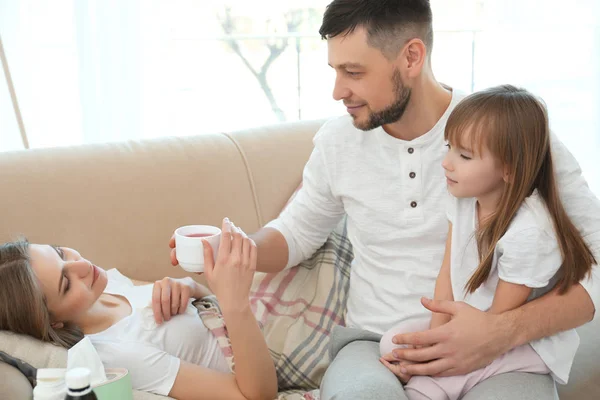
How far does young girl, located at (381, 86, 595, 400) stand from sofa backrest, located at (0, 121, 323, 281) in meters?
→ 0.77

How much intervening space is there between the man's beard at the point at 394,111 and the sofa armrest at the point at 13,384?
3.22 feet

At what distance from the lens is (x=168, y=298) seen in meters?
1.77

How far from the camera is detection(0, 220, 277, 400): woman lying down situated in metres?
1.54

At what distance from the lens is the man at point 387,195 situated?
1.58 meters

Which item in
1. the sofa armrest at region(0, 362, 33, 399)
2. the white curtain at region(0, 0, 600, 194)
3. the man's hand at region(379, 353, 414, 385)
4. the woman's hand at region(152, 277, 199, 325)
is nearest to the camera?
the sofa armrest at region(0, 362, 33, 399)

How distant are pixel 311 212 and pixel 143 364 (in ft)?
2.09

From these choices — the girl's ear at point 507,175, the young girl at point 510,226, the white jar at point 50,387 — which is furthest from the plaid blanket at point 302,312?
the white jar at point 50,387

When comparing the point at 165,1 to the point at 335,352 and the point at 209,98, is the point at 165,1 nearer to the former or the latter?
the point at 209,98

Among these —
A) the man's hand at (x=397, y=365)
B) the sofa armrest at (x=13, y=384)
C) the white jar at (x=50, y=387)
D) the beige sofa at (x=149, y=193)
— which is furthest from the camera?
the beige sofa at (x=149, y=193)

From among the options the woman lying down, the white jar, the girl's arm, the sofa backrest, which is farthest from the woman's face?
the girl's arm

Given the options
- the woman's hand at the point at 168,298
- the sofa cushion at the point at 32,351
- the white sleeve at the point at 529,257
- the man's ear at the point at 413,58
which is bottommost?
the woman's hand at the point at 168,298

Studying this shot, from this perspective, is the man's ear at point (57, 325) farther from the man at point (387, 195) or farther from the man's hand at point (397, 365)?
the man's hand at point (397, 365)

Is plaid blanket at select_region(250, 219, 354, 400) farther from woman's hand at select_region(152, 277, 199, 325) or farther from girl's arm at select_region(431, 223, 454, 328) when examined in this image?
girl's arm at select_region(431, 223, 454, 328)

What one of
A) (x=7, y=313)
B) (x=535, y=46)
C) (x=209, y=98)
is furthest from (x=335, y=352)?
(x=535, y=46)
